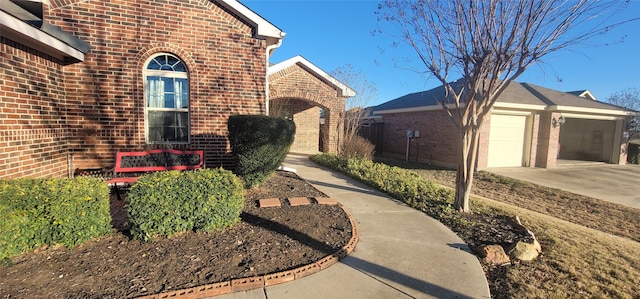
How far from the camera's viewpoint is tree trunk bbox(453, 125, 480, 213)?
5.69 meters

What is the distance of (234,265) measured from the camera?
313 centimetres

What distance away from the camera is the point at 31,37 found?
4.24 meters

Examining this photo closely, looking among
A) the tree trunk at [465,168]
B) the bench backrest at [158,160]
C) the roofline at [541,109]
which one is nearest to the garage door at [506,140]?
the roofline at [541,109]

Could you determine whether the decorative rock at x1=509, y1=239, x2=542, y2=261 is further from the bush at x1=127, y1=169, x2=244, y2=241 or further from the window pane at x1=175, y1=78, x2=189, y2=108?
the window pane at x1=175, y1=78, x2=189, y2=108

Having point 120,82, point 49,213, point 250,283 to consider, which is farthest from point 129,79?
point 250,283

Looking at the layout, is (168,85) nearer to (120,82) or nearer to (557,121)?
(120,82)

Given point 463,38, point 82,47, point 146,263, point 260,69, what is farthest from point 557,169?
point 82,47

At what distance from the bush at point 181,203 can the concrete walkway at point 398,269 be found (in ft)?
4.72

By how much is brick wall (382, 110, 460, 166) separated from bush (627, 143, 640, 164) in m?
13.5

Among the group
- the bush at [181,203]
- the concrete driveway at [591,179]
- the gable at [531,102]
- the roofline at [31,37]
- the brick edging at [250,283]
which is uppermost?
the gable at [531,102]

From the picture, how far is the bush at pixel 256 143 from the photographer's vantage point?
5.66 meters

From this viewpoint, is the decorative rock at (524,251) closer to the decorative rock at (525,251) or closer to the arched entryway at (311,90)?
the decorative rock at (525,251)

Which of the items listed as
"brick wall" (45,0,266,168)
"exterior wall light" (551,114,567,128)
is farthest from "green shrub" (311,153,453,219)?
"exterior wall light" (551,114,567,128)

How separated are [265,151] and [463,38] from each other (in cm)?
433
